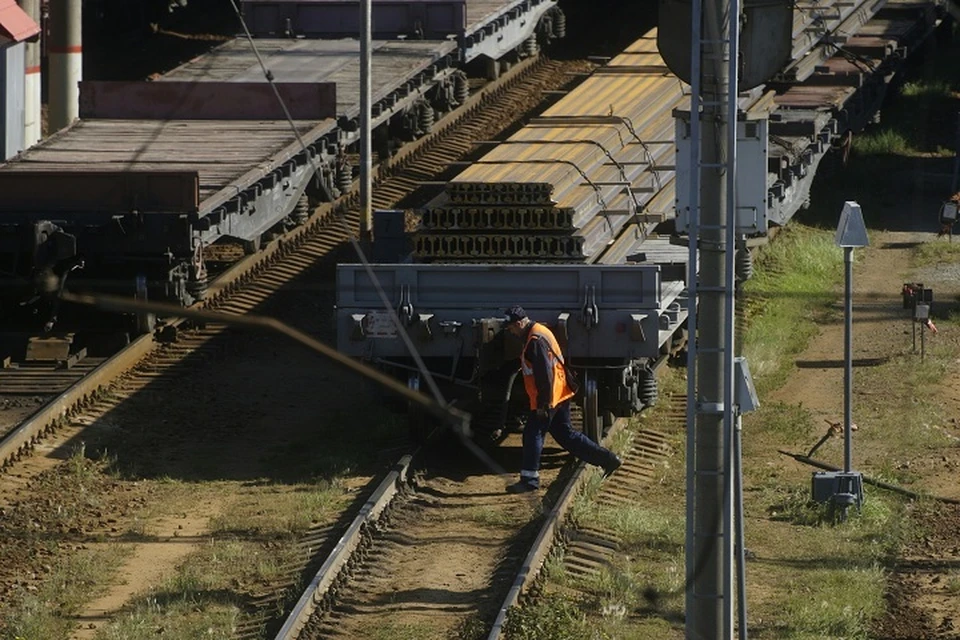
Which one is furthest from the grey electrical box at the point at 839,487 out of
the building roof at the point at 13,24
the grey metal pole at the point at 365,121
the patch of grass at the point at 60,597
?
the building roof at the point at 13,24

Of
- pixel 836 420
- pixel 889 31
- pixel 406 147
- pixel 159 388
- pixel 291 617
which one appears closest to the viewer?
pixel 291 617

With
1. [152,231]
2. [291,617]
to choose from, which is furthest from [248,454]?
[291,617]

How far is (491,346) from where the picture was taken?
1464 centimetres

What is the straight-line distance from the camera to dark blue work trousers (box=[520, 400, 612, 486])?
566 inches

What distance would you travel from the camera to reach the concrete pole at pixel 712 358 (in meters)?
9.45

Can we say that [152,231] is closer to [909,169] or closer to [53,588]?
[53,588]

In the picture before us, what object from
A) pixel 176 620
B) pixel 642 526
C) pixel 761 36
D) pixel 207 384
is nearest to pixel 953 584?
pixel 642 526

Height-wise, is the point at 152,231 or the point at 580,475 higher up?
the point at 152,231

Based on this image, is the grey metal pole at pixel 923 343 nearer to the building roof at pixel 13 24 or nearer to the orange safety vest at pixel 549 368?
the orange safety vest at pixel 549 368

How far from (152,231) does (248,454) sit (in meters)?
3.47

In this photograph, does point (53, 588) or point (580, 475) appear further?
point (580, 475)

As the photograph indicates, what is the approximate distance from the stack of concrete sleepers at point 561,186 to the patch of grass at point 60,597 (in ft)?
12.6

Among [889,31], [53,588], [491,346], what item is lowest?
[53,588]

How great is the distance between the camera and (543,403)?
14.1m
